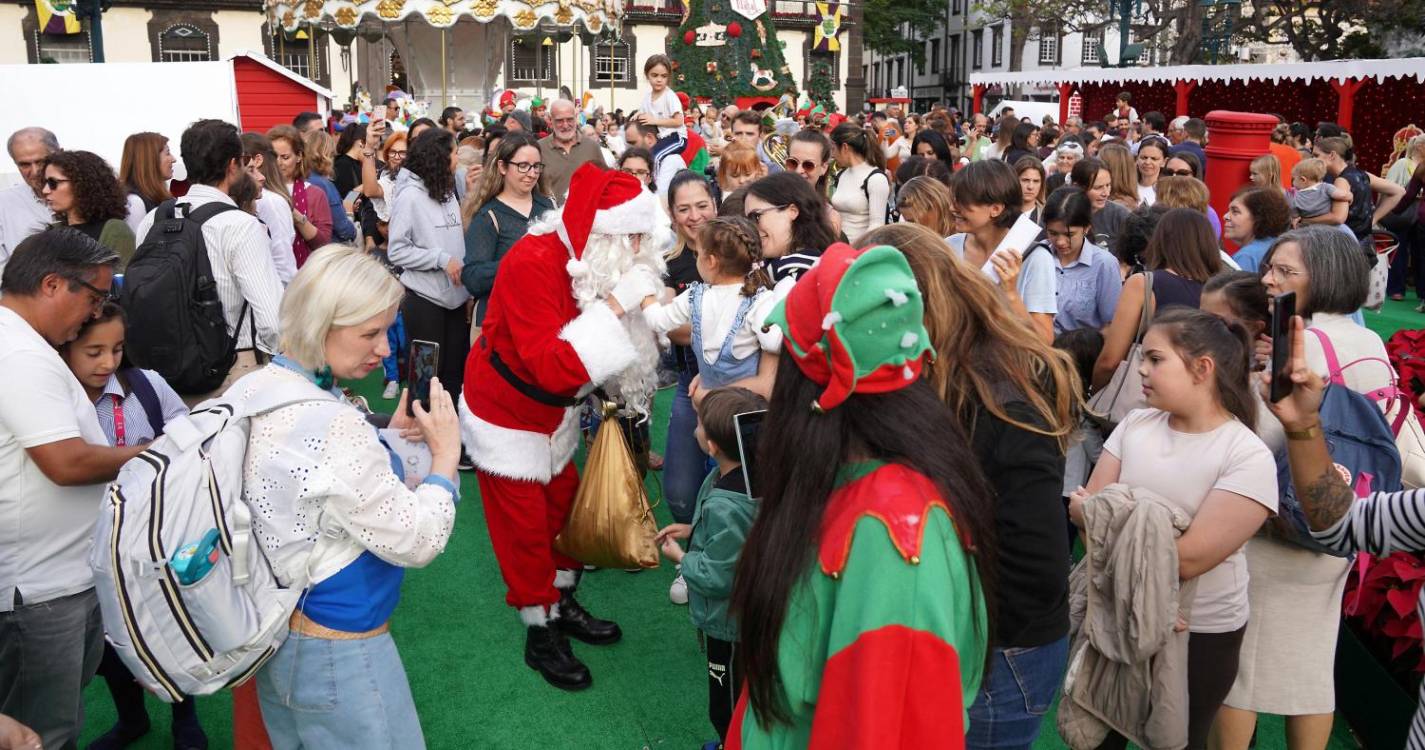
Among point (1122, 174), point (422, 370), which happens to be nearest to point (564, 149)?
point (1122, 174)

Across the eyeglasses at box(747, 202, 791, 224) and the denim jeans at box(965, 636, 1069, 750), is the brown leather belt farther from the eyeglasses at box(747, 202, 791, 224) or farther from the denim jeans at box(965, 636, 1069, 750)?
the eyeglasses at box(747, 202, 791, 224)

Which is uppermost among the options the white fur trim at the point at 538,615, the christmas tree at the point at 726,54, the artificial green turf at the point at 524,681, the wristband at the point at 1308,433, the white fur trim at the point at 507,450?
the christmas tree at the point at 726,54

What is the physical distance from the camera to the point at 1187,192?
18.9 feet

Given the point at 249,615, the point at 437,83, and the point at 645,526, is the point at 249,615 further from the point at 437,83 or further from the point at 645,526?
the point at 437,83

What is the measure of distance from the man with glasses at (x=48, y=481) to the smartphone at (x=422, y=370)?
28.5 inches

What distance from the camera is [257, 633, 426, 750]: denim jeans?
93.4 inches

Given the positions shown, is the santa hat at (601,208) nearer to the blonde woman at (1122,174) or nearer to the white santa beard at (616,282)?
the white santa beard at (616,282)

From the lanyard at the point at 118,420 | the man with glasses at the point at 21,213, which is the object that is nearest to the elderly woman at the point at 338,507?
the lanyard at the point at 118,420

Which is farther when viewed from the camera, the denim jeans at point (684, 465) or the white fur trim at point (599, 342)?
the denim jeans at point (684, 465)

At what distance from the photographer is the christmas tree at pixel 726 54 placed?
A: 20.6 metres

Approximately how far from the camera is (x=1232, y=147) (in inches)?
349

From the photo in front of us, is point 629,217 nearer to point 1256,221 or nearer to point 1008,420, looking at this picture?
point 1008,420

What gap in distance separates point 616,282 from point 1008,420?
77.3 inches

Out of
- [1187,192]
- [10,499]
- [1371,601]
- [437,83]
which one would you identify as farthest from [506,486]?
[437,83]
